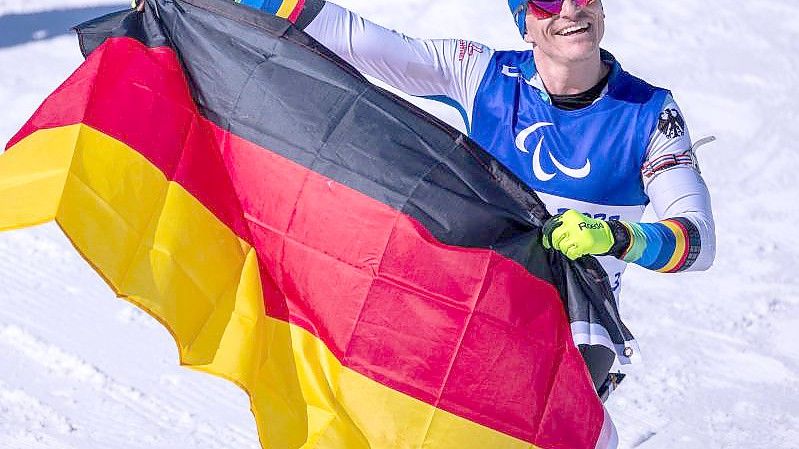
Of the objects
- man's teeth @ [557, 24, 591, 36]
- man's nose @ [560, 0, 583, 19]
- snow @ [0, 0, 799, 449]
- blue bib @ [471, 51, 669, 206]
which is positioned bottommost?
snow @ [0, 0, 799, 449]

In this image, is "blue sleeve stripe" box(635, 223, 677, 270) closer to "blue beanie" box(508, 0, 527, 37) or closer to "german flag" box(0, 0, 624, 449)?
"german flag" box(0, 0, 624, 449)

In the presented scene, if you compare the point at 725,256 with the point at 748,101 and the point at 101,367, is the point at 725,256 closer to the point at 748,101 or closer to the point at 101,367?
the point at 748,101

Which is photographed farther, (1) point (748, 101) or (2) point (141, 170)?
(1) point (748, 101)

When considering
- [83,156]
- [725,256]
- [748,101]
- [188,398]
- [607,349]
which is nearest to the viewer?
[83,156]

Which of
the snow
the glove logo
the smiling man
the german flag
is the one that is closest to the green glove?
the smiling man

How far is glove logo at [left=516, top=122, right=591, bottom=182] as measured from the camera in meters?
3.55

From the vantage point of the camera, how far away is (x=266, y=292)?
11.5ft

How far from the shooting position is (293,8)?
3758 millimetres

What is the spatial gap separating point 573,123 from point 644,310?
3.00 meters

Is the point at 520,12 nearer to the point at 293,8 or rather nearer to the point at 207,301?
the point at 293,8

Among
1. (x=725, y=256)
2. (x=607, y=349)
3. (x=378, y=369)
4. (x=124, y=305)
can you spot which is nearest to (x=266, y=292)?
(x=378, y=369)

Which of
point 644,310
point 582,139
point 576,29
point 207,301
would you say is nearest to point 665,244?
point 582,139

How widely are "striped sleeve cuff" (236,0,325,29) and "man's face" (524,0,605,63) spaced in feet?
2.24

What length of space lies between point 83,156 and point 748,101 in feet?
19.1
